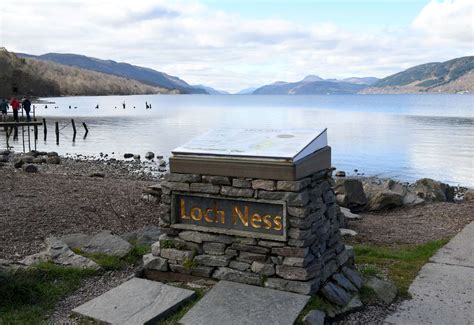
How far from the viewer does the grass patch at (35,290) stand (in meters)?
5.39

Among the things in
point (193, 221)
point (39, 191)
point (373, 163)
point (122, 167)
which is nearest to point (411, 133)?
point (373, 163)

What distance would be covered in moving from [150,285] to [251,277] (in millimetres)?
1225

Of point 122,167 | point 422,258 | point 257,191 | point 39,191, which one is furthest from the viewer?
point 122,167

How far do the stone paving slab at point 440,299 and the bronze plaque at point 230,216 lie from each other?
65.0 inches

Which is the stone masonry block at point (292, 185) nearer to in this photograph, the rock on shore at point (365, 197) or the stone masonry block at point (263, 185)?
the stone masonry block at point (263, 185)

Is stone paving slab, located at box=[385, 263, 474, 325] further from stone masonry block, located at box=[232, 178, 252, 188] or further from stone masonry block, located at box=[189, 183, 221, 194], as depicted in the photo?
stone masonry block, located at box=[189, 183, 221, 194]

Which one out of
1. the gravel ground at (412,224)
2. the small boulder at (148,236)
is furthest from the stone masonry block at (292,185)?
the gravel ground at (412,224)

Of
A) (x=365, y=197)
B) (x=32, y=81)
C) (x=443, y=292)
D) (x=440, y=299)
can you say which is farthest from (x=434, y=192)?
(x=32, y=81)

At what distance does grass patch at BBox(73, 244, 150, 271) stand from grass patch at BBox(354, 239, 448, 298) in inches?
127

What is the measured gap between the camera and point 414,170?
26984 mm

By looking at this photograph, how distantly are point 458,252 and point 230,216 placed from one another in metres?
4.35

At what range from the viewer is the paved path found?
5.62 metres

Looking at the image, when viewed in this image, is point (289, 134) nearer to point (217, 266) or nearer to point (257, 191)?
point (257, 191)

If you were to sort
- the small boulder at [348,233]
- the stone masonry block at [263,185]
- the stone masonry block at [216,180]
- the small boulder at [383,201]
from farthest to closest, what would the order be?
the small boulder at [383,201] → the small boulder at [348,233] → the stone masonry block at [216,180] → the stone masonry block at [263,185]
